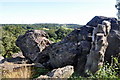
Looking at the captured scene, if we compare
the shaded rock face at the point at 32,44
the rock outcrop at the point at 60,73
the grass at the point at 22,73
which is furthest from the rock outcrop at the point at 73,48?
the rock outcrop at the point at 60,73

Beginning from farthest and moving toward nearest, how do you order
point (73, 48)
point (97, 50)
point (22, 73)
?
point (73, 48)
point (97, 50)
point (22, 73)

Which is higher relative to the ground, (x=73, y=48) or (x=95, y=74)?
(x=73, y=48)

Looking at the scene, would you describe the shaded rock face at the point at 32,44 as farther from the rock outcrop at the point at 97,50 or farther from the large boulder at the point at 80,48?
the rock outcrop at the point at 97,50

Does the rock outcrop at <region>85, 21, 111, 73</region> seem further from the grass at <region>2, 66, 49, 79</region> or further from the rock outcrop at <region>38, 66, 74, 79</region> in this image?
the grass at <region>2, 66, 49, 79</region>

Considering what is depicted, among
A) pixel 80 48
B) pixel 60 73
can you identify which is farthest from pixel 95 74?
pixel 80 48

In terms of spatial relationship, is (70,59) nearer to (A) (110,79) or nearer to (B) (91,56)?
(B) (91,56)

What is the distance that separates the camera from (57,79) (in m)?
6.32

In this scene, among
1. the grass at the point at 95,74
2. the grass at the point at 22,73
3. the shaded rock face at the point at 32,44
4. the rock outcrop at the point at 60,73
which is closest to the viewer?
the grass at the point at 95,74

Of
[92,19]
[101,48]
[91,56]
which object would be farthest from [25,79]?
[92,19]

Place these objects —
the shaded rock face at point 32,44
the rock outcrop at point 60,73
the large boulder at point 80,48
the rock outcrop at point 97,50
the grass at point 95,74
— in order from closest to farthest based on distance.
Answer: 1. the grass at point 95,74
2. the rock outcrop at point 60,73
3. the rock outcrop at point 97,50
4. the large boulder at point 80,48
5. the shaded rock face at point 32,44

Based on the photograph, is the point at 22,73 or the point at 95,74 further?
the point at 22,73

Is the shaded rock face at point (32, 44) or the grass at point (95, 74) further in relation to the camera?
the shaded rock face at point (32, 44)

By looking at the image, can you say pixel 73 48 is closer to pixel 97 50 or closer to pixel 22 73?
pixel 97 50

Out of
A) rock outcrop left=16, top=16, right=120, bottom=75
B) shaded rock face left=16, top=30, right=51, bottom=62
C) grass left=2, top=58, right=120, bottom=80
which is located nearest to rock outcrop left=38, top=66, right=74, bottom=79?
grass left=2, top=58, right=120, bottom=80
